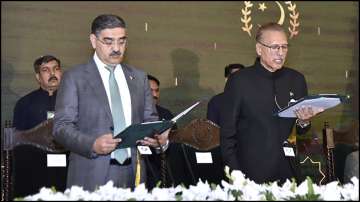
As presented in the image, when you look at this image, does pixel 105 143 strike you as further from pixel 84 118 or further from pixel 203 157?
pixel 203 157

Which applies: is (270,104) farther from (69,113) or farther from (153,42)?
(153,42)

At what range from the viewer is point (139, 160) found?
331 cm

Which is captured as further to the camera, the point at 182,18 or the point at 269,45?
the point at 182,18

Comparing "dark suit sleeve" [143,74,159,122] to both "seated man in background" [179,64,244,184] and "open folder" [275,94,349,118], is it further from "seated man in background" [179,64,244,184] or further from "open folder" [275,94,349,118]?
"seated man in background" [179,64,244,184]

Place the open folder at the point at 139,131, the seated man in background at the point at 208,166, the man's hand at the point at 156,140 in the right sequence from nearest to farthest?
1. the open folder at the point at 139,131
2. the man's hand at the point at 156,140
3. the seated man in background at the point at 208,166

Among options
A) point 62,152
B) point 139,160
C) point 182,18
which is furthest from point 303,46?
point 139,160

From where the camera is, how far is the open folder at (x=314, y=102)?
3.42 metres

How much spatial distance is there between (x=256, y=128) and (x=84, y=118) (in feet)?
3.02

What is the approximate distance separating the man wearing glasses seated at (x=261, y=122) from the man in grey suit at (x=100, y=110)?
55 centimetres

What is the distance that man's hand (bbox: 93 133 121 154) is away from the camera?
2998 mm

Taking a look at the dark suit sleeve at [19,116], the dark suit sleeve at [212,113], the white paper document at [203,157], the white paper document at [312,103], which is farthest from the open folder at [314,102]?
the dark suit sleeve at [19,116]

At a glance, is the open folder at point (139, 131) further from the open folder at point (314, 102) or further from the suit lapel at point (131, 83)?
the open folder at point (314, 102)

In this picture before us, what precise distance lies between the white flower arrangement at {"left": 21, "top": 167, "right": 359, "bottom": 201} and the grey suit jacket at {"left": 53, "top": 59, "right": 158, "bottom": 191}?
63 cm

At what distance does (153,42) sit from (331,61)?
1.87 m
